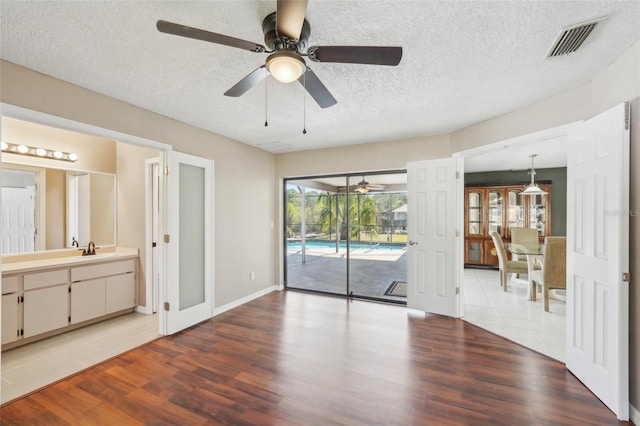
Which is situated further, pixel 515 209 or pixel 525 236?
pixel 515 209

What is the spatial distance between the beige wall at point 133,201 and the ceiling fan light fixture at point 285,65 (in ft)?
9.97

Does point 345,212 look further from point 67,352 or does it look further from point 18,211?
point 18,211

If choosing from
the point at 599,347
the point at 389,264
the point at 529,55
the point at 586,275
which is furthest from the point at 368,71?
the point at 389,264

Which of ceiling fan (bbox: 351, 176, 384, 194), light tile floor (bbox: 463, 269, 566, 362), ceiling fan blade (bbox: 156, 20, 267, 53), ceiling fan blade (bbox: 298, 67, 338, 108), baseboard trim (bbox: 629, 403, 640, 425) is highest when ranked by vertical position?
ceiling fan blade (bbox: 156, 20, 267, 53)

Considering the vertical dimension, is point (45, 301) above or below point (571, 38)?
below

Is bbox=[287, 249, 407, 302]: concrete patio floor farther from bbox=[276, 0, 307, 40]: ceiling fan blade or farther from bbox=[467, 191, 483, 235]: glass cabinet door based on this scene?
bbox=[276, 0, 307, 40]: ceiling fan blade

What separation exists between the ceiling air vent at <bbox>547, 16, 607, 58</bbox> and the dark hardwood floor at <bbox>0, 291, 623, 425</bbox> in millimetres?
2543

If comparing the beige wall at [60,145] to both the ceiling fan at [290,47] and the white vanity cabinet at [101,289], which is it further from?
the ceiling fan at [290,47]

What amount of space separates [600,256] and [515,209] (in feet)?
17.5

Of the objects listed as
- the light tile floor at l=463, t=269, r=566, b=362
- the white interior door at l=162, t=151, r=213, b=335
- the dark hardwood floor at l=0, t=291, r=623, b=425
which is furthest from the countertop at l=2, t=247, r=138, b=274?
the light tile floor at l=463, t=269, r=566, b=362

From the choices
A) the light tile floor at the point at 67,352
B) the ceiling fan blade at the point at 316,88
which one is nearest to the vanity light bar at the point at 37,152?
the light tile floor at the point at 67,352

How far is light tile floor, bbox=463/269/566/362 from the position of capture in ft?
10.2

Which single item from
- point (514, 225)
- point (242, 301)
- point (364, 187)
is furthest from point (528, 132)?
point (514, 225)

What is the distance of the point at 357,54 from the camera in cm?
152
